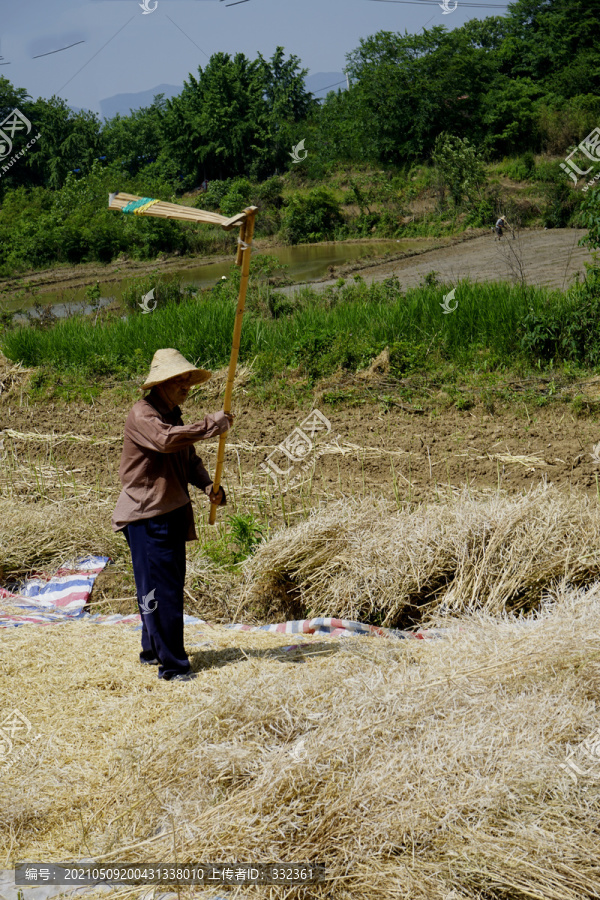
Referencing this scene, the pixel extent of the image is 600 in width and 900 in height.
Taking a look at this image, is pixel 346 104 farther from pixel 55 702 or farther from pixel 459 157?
pixel 55 702

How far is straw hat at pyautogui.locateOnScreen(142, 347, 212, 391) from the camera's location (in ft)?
9.54

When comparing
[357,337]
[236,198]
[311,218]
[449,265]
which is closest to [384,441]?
[357,337]

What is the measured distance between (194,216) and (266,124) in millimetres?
30841

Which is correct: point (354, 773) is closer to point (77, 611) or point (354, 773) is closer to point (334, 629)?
point (334, 629)

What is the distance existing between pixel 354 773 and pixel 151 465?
53.5 inches

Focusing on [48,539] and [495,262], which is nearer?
[48,539]

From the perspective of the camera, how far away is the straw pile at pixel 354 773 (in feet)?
6.48

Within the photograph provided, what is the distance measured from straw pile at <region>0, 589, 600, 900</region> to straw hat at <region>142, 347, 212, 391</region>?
3.46 ft

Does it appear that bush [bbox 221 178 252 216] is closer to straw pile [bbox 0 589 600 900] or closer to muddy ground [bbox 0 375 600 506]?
muddy ground [bbox 0 375 600 506]

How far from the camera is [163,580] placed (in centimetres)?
300

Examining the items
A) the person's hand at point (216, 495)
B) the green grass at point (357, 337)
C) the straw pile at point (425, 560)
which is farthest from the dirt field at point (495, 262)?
the person's hand at point (216, 495)

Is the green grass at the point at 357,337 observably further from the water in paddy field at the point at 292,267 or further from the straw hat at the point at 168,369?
the water in paddy field at the point at 292,267

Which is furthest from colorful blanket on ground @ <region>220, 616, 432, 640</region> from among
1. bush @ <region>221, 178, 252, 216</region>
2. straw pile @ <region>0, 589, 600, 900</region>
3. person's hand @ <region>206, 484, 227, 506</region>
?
bush @ <region>221, 178, 252, 216</region>

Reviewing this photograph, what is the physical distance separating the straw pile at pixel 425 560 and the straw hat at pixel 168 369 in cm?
119
